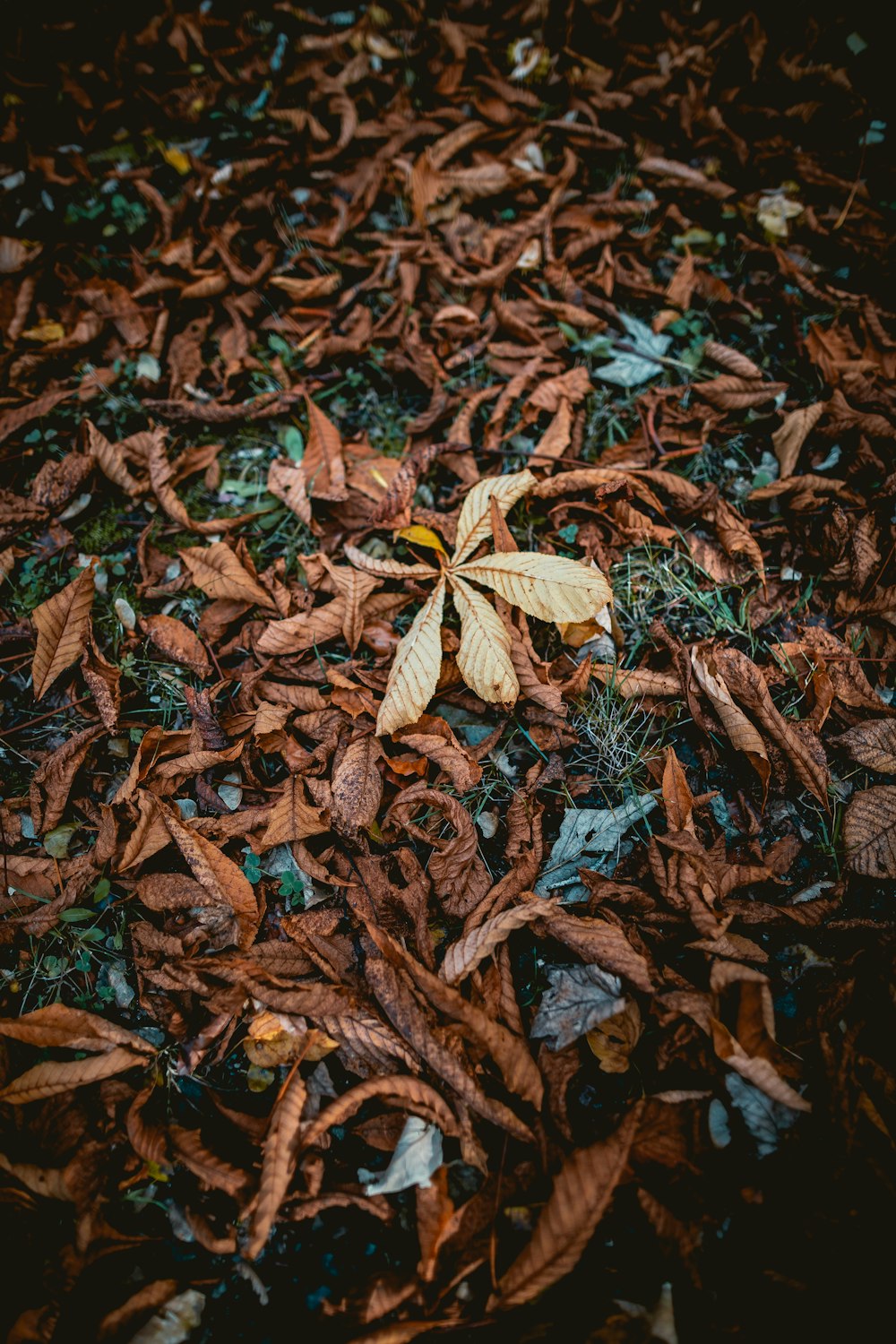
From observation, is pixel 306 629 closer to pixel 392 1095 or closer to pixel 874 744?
pixel 392 1095

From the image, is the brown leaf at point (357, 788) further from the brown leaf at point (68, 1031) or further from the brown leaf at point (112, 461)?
the brown leaf at point (112, 461)

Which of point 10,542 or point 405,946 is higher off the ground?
point 10,542

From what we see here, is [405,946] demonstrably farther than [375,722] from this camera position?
No

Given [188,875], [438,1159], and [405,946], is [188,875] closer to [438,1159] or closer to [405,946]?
[405,946]

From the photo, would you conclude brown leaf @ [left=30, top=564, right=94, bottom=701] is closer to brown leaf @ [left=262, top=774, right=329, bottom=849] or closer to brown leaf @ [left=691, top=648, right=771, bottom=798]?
brown leaf @ [left=262, top=774, right=329, bottom=849]

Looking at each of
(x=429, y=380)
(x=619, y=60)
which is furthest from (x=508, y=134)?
(x=429, y=380)
